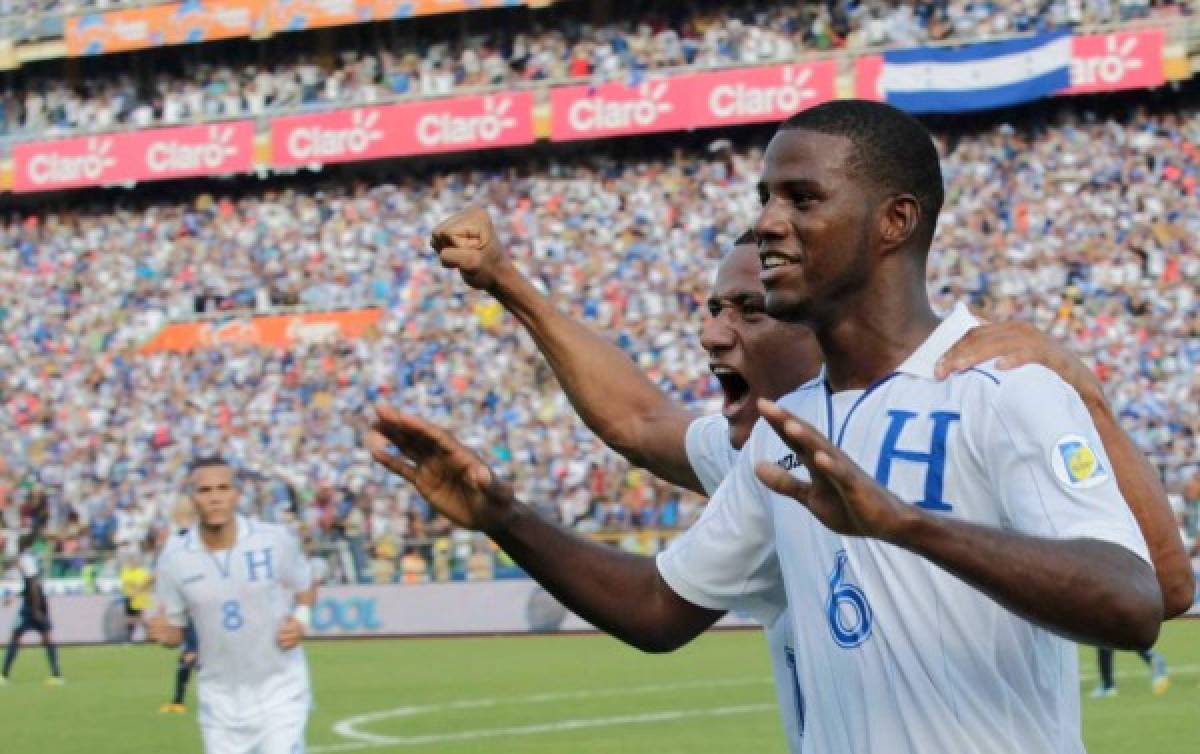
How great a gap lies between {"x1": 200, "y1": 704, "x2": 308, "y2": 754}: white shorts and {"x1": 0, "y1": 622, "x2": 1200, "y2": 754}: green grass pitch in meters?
4.78

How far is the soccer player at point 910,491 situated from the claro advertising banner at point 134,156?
44869 millimetres

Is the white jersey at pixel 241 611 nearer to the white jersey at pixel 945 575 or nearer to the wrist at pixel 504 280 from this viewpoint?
the wrist at pixel 504 280

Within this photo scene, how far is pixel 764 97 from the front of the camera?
136 ft

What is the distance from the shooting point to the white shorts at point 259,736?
39.3 feet

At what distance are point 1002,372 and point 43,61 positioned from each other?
51950 millimetres

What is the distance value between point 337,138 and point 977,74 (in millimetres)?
15214

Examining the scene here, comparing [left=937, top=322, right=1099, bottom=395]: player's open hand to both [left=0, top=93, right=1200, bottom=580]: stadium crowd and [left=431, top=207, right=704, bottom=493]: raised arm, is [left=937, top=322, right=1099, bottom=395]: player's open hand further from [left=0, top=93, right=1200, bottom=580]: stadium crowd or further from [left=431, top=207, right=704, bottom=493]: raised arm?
[left=0, top=93, right=1200, bottom=580]: stadium crowd

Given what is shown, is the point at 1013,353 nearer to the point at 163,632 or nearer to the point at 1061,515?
the point at 1061,515

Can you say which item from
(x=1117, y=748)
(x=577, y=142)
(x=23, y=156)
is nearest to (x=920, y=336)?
(x=1117, y=748)

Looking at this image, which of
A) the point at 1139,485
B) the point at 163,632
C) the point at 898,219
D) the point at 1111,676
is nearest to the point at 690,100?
the point at 1111,676

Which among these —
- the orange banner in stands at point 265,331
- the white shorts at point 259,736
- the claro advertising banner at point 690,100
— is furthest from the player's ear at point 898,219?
the orange banner in stands at point 265,331

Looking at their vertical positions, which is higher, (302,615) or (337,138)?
(337,138)

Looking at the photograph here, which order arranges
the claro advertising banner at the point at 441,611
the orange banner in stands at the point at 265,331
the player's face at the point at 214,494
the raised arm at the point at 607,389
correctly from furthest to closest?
the orange banner in stands at the point at 265,331, the claro advertising banner at the point at 441,611, the player's face at the point at 214,494, the raised arm at the point at 607,389

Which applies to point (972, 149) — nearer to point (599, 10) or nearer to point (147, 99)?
point (599, 10)
